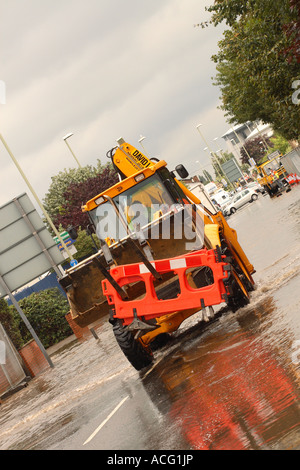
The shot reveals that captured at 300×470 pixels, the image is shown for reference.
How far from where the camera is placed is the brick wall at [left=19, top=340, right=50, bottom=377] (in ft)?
75.6

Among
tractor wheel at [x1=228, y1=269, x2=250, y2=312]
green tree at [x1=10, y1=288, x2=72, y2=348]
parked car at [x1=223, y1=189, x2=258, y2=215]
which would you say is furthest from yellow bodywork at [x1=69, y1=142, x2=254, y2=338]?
parked car at [x1=223, y1=189, x2=258, y2=215]

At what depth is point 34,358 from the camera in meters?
23.6

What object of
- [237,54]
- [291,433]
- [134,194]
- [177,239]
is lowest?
[291,433]

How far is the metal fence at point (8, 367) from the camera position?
21.0 meters

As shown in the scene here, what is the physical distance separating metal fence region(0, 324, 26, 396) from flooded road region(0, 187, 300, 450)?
3817 millimetres

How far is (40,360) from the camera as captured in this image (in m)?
23.7

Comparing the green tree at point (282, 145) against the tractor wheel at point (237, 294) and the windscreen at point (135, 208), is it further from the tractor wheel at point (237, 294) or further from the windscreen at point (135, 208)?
the tractor wheel at point (237, 294)

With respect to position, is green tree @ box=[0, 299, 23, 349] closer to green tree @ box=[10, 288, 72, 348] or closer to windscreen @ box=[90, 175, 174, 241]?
green tree @ box=[10, 288, 72, 348]

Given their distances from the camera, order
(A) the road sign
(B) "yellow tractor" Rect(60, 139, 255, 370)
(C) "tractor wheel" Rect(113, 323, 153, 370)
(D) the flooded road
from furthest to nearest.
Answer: (A) the road sign < (C) "tractor wheel" Rect(113, 323, 153, 370) < (B) "yellow tractor" Rect(60, 139, 255, 370) < (D) the flooded road

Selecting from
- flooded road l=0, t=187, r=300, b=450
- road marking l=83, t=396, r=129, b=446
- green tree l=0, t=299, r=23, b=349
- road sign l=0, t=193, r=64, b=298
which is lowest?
flooded road l=0, t=187, r=300, b=450

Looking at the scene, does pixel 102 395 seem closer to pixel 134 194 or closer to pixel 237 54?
pixel 134 194

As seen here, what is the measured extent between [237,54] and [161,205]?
17.8 metres

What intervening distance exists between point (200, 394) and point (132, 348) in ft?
10.6
